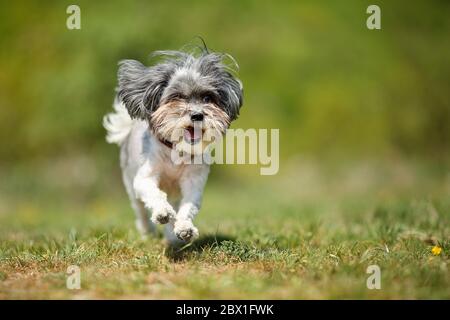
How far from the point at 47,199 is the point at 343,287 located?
28.6ft

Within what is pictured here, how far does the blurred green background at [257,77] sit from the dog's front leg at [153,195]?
652cm

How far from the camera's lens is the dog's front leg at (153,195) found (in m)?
4.47

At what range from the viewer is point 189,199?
486cm

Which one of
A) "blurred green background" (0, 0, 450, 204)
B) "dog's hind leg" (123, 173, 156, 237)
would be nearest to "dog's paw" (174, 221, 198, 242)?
"dog's hind leg" (123, 173, 156, 237)

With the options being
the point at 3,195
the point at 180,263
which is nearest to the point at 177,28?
the point at 3,195

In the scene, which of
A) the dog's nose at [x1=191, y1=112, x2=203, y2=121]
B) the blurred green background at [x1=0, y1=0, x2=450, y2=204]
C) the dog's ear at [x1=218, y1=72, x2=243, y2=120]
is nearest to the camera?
the dog's nose at [x1=191, y1=112, x2=203, y2=121]

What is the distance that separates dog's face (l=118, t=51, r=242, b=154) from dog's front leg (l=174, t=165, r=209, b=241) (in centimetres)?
25

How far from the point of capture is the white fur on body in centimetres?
449

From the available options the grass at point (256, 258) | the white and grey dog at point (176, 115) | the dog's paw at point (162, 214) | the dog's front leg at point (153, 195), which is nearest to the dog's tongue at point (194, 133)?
the white and grey dog at point (176, 115)

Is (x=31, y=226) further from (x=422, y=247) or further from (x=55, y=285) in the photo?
(x=422, y=247)

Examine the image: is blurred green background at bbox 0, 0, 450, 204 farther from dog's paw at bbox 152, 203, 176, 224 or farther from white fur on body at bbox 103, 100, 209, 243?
dog's paw at bbox 152, 203, 176, 224

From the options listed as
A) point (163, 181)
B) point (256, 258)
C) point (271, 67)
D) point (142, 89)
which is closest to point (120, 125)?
point (163, 181)

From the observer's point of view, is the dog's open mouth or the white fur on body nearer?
the white fur on body

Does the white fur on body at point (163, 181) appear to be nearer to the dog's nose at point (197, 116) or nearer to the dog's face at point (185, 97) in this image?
the dog's face at point (185, 97)
